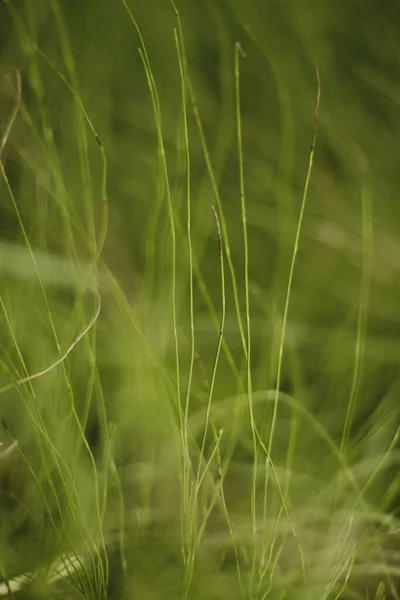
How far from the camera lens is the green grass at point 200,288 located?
18.4 inches

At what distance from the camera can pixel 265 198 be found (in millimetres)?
511

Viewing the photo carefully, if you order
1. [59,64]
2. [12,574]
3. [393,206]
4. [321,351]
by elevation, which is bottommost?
[12,574]

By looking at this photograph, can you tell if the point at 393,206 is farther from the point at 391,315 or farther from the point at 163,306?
the point at 163,306

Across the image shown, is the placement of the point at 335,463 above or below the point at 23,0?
below

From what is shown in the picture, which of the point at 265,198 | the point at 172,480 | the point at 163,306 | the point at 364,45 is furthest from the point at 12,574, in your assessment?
the point at 364,45

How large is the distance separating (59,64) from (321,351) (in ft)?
1.12

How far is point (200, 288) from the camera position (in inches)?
19.3

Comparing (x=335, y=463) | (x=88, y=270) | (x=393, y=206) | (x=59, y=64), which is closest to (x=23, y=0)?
(x=59, y=64)

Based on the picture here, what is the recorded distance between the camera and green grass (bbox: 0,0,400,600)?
1.53 ft

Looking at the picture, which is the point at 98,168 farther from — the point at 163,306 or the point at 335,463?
the point at 335,463

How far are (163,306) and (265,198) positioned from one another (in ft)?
0.45

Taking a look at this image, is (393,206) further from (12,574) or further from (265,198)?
(12,574)

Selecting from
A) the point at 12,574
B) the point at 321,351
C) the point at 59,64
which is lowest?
the point at 12,574

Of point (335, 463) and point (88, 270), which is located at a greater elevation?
point (88, 270)
